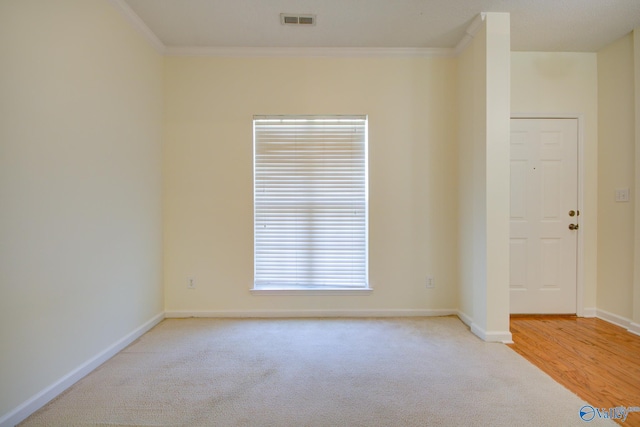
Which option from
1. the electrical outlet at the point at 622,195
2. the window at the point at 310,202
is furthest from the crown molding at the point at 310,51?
the electrical outlet at the point at 622,195

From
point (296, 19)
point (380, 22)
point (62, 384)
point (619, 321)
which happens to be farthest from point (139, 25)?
point (619, 321)

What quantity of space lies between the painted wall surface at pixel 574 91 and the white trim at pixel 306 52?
0.86m

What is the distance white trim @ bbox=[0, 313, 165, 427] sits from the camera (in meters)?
1.48

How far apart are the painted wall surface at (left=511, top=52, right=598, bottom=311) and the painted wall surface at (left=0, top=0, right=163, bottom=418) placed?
12.2 ft

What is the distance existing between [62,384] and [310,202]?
7.41 feet

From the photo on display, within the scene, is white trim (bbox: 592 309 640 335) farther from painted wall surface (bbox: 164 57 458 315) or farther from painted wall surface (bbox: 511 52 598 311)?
painted wall surface (bbox: 164 57 458 315)

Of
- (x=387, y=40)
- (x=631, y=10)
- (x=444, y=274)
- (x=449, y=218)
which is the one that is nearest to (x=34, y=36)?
(x=387, y=40)

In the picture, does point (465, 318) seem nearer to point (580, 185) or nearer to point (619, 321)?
point (619, 321)

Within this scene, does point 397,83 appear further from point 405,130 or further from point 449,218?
point 449,218

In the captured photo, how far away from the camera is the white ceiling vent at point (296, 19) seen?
2394 mm

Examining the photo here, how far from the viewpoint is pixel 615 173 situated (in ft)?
9.28

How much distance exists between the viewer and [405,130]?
293 cm

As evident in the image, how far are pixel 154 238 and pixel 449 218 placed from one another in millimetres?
2955

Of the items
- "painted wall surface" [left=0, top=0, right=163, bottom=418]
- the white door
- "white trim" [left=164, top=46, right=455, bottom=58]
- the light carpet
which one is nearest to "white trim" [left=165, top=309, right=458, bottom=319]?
the light carpet
